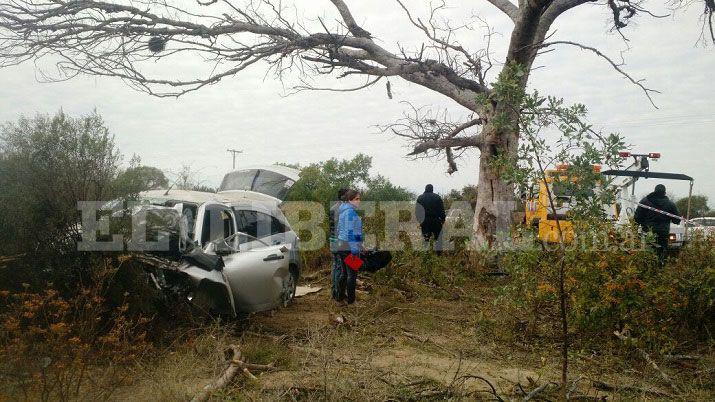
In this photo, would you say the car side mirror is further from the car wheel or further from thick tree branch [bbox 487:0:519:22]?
thick tree branch [bbox 487:0:519:22]

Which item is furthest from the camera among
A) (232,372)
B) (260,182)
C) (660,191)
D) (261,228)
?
(260,182)

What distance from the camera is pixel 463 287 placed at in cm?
1182

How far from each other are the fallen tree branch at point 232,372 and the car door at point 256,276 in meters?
1.40

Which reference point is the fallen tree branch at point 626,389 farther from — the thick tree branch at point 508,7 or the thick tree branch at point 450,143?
the thick tree branch at point 508,7

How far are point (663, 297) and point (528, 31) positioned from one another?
6039 mm

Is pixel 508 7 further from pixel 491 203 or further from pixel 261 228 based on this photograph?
pixel 261 228

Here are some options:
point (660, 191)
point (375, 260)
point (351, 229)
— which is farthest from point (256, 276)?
point (660, 191)

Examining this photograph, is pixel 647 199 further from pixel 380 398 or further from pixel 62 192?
pixel 62 192

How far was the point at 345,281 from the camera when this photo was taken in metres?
10.0

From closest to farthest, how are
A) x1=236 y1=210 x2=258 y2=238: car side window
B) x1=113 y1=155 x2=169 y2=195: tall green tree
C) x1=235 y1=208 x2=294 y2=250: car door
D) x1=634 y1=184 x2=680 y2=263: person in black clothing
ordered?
1. x1=113 y1=155 x2=169 y2=195: tall green tree
2. x1=235 y1=208 x2=294 y2=250: car door
3. x1=236 y1=210 x2=258 y2=238: car side window
4. x1=634 y1=184 x2=680 y2=263: person in black clothing

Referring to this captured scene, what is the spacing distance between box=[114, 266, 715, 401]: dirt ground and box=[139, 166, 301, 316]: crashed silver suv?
1.32 feet

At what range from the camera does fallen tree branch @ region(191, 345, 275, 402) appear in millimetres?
5137

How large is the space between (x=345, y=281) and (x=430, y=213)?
414 centimetres

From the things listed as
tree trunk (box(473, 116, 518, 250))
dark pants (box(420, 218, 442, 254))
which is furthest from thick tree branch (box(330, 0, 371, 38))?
dark pants (box(420, 218, 442, 254))
